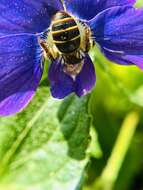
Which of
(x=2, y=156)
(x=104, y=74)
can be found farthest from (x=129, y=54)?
(x=104, y=74)

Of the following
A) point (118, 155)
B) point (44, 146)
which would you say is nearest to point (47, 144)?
point (44, 146)

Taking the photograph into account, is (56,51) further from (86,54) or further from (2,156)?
(2,156)

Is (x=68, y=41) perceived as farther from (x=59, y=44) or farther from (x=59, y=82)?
(x=59, y=82)

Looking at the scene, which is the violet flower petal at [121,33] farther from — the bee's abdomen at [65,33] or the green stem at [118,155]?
the green stem at [118,155]

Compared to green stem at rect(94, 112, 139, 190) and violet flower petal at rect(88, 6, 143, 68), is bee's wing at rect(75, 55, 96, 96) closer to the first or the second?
violet flower petal at rect(88, 6, 143, 68)

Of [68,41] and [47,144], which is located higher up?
[68,41]

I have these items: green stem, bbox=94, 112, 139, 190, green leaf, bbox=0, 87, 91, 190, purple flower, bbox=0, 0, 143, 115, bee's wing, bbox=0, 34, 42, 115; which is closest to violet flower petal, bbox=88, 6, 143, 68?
purple flower, bbox=0, 0, 143, 115

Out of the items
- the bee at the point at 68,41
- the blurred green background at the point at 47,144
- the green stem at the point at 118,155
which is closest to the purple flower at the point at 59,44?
the bee at the point at 68,41
